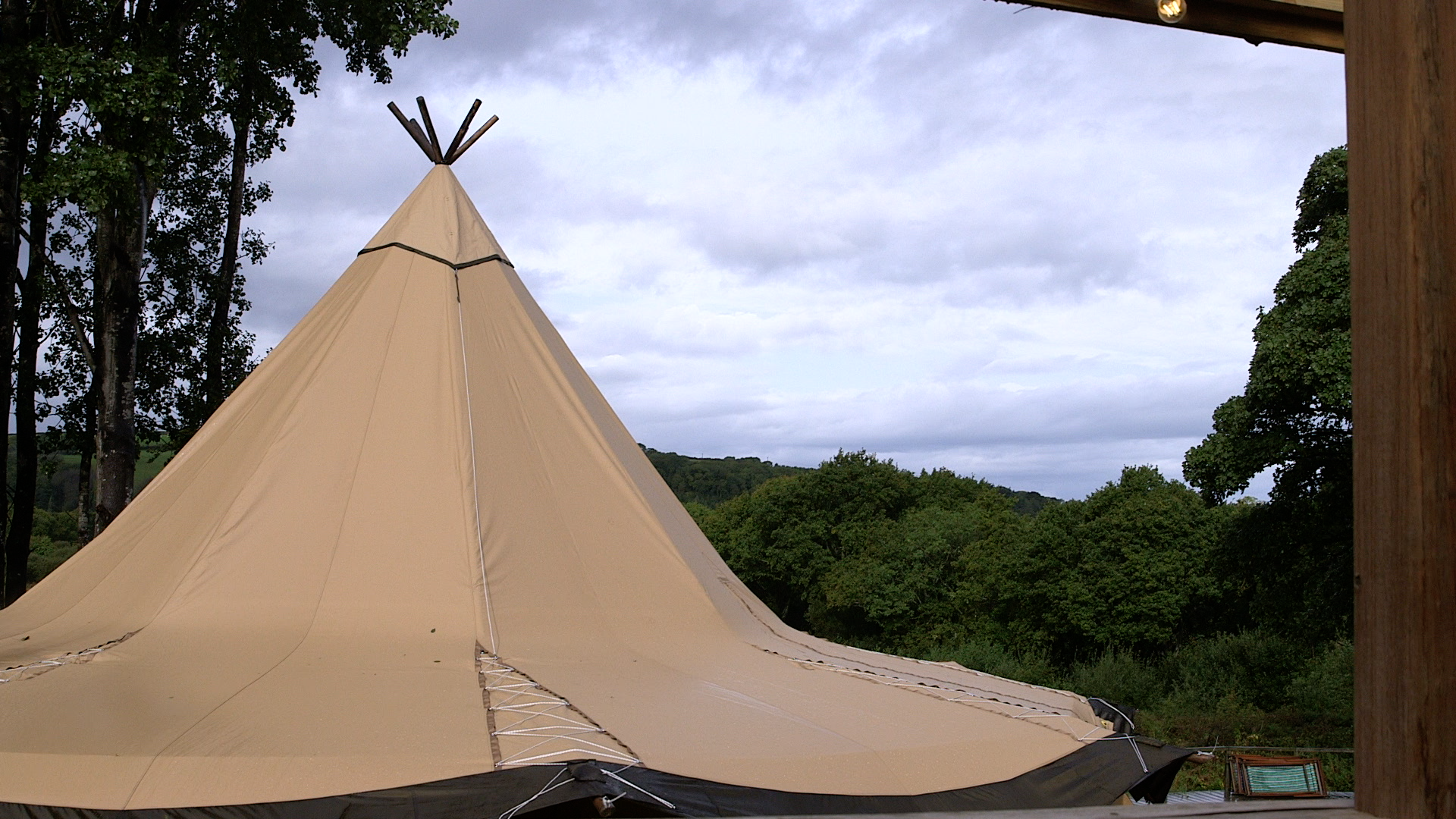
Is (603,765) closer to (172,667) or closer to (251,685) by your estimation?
(251,685)

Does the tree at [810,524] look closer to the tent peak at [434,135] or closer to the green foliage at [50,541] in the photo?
the green foliage at [50,541]

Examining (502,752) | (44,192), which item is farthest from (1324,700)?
(44,192)

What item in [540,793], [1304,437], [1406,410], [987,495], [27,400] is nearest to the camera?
[1406,410]

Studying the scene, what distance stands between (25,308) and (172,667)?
31.5 ft

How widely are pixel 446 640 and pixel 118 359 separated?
5.97 meters

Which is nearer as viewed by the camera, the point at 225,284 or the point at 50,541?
the point at 225,284

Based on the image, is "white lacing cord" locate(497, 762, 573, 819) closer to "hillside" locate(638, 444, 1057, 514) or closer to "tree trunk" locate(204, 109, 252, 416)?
"tree trunk" locate(204, 109, 252, 416)

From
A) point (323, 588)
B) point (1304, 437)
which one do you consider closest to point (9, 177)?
point (323, 588)

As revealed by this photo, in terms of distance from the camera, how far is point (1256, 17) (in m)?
2.42

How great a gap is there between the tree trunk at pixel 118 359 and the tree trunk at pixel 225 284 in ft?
8.63

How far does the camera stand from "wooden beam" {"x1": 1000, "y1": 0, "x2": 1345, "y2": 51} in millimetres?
2266

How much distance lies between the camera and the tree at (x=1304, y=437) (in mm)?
7203

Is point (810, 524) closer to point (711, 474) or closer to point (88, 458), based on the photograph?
point (88, 458)

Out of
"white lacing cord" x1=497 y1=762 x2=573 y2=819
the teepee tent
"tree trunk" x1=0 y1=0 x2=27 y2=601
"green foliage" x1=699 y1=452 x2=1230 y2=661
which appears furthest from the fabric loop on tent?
"green foliage" x1=699 y1=452 x2=1230 y2=661
